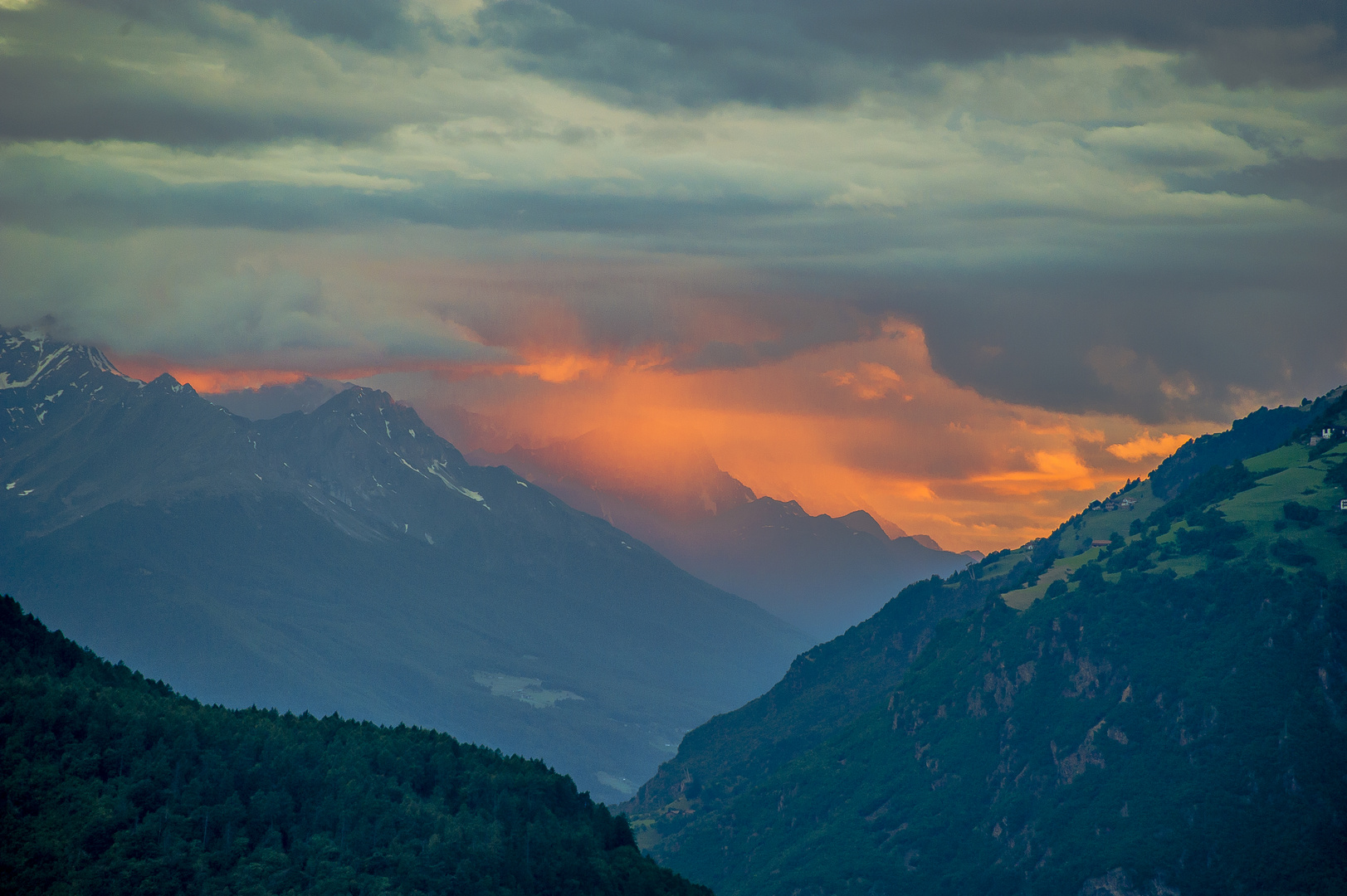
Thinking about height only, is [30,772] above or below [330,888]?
above

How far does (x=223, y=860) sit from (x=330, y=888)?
14.4m

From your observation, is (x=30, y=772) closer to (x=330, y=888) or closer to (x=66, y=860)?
(x=66, y=860)

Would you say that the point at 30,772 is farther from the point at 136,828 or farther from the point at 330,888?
the point at 330,888

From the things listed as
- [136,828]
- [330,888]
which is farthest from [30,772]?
[330,888]

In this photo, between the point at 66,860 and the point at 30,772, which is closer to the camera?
the point at 66,860

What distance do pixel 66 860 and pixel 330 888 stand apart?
3298 cm

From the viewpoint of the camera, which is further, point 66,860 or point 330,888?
point 330,888

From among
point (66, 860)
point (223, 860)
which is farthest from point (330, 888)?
point (66, 860)

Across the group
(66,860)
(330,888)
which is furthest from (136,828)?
(330,888)

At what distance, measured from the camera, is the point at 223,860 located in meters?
197


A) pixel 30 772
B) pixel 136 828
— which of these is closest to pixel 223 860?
pixel 136 828

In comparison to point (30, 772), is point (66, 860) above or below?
below

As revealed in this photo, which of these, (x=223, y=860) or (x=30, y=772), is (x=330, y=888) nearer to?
(x=223, y=860)

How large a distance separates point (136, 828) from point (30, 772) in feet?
55.2
